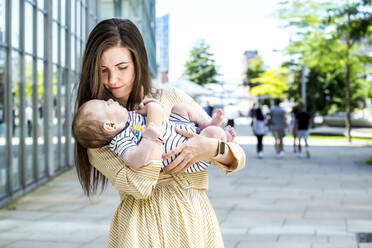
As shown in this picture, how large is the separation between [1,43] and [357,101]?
42618 mm

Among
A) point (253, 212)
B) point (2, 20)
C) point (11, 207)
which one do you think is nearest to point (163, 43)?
point (2, 20)

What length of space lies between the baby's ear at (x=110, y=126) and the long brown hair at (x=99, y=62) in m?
0.21

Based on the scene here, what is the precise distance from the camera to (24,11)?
428 inches

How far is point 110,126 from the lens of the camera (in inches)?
85.9

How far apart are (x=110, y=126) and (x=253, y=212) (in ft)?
21.8

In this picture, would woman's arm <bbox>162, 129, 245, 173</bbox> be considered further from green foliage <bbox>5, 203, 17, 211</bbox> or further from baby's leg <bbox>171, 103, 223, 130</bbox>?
green foliage <bbox>5, 203, 17, 211</bbox>

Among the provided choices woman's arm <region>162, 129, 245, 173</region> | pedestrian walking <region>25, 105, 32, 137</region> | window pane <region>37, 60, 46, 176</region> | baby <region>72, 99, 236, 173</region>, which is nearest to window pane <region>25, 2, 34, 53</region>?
window pane <region>37, 60, 46, 176</region>

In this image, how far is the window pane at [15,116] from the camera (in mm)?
10234

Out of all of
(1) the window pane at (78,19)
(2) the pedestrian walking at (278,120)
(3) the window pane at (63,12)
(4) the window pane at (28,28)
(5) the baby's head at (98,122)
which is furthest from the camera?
(2) the pedestrian walking at (278,120)

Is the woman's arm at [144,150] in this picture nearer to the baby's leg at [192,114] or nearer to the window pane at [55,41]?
the baby's leg at [192,114]

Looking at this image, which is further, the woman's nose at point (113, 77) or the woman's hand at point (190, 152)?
the woman's nose at point (113, 77)

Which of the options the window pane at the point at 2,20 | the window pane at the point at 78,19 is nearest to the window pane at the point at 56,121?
the window pane at the point at 78,19

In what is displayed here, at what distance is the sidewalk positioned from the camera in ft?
22.2

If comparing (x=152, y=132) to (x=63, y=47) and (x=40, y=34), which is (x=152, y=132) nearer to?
(x=40, y=34)
